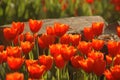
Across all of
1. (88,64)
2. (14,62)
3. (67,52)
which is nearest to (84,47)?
(67,52)

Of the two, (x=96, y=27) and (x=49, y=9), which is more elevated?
(x=96, y=27)

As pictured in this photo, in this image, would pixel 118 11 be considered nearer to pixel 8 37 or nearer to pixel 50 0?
pixel 50 0

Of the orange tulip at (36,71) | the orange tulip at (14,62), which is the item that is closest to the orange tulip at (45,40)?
the orange tulip at (14,62)

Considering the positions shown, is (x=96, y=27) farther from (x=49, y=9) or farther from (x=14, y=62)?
(x=49, y=9)

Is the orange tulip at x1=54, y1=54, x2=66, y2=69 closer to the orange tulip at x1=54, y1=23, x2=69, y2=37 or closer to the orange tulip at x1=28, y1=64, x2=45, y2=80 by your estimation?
the orange tulip at x1=28, y1=64, x2=45, y2=80

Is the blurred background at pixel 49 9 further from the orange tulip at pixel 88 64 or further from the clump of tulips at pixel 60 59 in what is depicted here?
the orange tulip at pixel 88 64

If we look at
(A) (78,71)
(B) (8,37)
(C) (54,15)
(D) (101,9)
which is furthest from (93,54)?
(D) (101,9)
